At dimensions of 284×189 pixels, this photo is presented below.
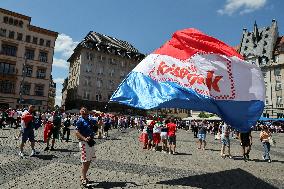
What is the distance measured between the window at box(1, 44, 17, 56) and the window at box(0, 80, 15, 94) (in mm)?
4916

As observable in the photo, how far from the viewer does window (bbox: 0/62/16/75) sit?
52.6 m

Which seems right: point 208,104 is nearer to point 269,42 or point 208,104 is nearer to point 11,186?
point 11,186

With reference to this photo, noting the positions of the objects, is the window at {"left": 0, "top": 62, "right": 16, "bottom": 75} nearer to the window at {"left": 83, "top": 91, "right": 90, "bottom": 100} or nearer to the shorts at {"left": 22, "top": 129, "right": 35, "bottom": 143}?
the window at {"left": 83, "top": 91, "right": 90, "bottom": 100}

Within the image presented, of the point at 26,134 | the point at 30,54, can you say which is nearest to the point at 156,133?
the point at 26,134

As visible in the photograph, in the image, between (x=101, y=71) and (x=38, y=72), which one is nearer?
(x=38, y=72)

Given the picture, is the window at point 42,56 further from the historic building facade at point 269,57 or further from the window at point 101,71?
the historic building facade at point 269,57

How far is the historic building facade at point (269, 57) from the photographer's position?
6838 centimetres

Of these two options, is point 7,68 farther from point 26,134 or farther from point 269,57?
point 269,57

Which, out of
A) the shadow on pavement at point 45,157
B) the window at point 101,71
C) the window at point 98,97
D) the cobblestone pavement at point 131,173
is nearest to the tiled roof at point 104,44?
the window at point 101,71

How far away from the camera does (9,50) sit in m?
53.6

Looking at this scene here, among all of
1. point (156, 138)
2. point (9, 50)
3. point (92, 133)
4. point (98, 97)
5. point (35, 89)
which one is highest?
point (9, 50)

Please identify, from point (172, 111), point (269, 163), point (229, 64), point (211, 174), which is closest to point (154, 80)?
point (229, 64)

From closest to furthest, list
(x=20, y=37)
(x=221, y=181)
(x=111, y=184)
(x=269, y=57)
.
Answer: (x=111, y=184) → (x=221, y=181) → (x=20, y=37) → (x=269, y=57)

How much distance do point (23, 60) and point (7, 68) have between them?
122 inches
